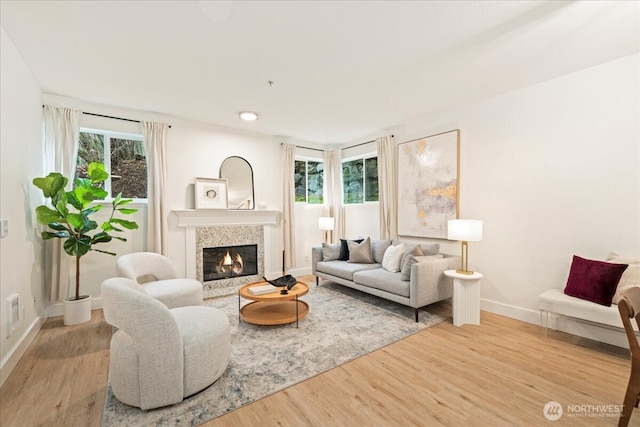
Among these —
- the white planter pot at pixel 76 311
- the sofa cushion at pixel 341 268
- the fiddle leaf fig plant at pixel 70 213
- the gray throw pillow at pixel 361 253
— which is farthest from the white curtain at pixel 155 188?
the gray throw pillow at pixel 361 253

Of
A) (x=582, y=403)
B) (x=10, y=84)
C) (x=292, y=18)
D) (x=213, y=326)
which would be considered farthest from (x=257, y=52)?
(x=582, y=403)

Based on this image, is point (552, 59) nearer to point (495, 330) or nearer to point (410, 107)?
point (410, 107)

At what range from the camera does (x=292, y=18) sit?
213 centimetres

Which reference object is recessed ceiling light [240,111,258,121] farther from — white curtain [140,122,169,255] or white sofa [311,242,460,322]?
white sofa [311,242,460,322]

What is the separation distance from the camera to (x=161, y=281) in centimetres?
335

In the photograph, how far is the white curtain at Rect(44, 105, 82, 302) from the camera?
346 cm

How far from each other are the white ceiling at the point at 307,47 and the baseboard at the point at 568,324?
2.68m

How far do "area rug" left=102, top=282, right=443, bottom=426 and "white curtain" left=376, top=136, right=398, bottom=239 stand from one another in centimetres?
130

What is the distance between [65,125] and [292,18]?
134 inches

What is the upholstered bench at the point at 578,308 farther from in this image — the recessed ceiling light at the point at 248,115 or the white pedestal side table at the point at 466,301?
the recessed ceiling light at the point at 248,115

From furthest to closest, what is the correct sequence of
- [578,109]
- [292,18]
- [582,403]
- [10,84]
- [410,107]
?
[410,107]
[578,109]
[10,84]
[292,18]
[582,403]

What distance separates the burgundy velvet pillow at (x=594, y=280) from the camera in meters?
2.51

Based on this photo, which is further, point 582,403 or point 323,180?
point 323,180

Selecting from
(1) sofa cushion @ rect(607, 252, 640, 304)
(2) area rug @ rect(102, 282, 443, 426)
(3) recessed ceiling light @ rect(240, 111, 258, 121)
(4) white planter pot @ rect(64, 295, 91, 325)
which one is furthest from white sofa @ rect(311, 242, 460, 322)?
(4) white planter pot @ rect(64, 295, 91, 325)
